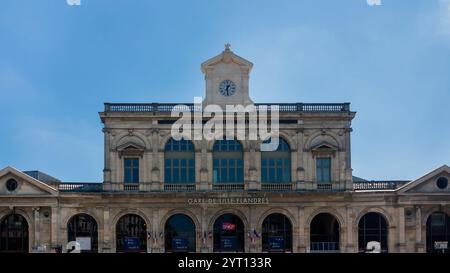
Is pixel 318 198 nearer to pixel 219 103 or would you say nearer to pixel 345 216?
pixel 345 216

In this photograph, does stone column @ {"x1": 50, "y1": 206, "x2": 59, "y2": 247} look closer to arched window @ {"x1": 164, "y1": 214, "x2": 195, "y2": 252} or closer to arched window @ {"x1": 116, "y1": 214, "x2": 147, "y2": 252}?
arched window @ {"x1": 116, "y1": 214, "x2": 147, "y2": 252}

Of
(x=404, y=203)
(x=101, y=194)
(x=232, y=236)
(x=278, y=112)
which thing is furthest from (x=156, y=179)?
(x=404, y=203)

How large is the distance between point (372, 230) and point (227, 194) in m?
12.8

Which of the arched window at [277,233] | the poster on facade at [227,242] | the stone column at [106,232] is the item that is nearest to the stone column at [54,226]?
the stone column at [106,232]

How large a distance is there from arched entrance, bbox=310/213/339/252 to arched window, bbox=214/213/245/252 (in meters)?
6.16

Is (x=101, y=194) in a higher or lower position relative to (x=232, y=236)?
higher

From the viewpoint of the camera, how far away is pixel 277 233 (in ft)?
168

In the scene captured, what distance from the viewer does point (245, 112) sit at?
52.6 m

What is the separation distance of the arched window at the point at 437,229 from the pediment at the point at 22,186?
3184cm

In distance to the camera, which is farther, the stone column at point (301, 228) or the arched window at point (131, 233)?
the arched window at point (131, 233)

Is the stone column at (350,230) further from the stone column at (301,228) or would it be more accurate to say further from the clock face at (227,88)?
the clock face at (227,88)

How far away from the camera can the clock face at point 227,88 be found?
2104 inches

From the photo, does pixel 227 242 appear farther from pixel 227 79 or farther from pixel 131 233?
pixel 227 79
